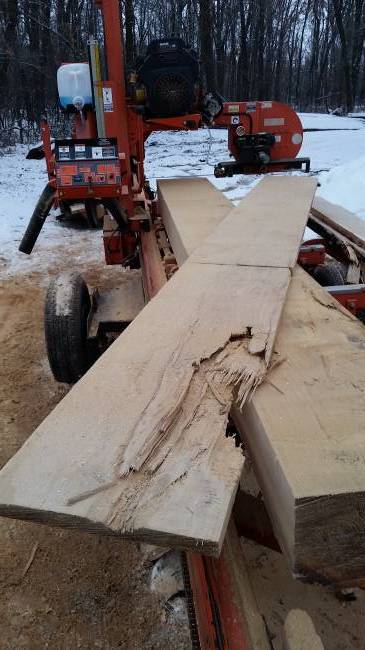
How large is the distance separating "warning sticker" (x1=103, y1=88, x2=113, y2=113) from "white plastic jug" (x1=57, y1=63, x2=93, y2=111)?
0.12m

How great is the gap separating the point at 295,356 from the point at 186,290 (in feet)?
2.27

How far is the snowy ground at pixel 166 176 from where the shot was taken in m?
7.60

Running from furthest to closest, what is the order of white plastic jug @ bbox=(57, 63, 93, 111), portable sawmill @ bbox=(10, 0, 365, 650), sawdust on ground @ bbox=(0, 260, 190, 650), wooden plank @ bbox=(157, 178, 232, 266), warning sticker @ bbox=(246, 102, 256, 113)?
warning sticker @ bbox=(246, 102, 256, 113), white plastic jug @ bbox=(57, 63, 93, 111), portable sawmill @ bbox=(10, 0, 365, 650), wooden plank @ bbox=(157, 178, 232, 266), sawdust on ground @ bbox=(0, 260, 190, 650)

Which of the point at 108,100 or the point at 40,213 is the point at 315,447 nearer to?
the point at 40,213

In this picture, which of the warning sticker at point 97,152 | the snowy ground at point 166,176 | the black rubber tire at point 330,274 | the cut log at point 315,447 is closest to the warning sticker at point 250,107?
the black rubber tire at point 330,274

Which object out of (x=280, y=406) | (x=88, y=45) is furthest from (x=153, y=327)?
(x=88, y=45)

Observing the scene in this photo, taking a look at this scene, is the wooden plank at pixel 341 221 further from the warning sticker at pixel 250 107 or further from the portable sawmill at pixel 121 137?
the warning sticker at pixel 250 107

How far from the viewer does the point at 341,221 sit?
4965 mm

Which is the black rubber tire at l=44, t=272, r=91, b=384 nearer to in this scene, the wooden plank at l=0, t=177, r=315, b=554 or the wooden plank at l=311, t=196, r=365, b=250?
the wooden plank at l=0, t=177, r=315, b=554

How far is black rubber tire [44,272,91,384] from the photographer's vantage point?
338cm

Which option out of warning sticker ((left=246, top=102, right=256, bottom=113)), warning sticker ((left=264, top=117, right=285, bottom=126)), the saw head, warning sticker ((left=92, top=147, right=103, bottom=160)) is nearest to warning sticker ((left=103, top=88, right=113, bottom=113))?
warning sticker ((left=92, top=147, right=103, bottom=160))

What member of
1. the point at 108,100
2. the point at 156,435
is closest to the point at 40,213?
the point at 108,100

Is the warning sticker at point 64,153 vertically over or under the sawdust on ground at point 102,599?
over

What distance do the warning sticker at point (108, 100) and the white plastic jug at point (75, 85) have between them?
124mm
